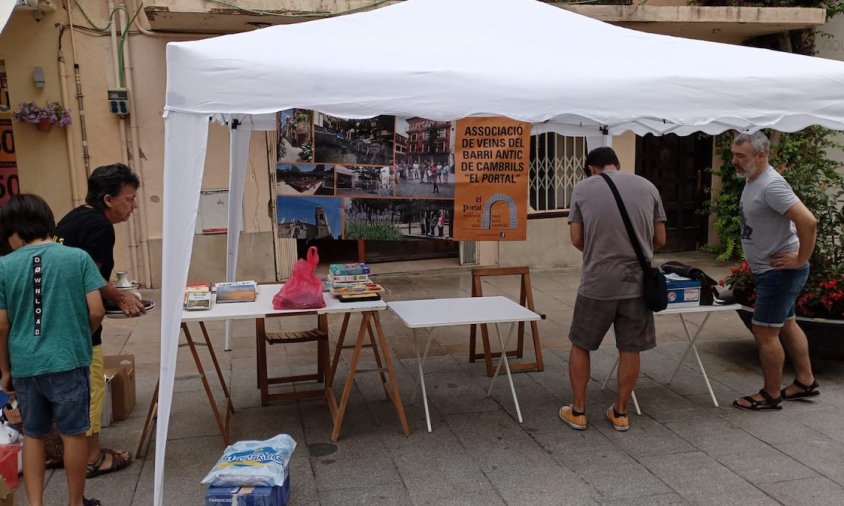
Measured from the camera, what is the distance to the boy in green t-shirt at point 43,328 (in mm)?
2680

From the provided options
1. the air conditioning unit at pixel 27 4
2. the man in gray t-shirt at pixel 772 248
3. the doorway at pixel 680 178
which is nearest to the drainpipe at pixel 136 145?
the air conditioning unit at pixel 27 4

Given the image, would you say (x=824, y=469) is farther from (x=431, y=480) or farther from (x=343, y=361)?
(x=343, y=361)

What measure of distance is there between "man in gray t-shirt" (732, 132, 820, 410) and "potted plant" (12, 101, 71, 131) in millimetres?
6895

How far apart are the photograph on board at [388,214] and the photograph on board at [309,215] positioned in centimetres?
7

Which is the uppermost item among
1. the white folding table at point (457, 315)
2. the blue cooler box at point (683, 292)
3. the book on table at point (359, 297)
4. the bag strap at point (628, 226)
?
the bag strap at point (628, 226)

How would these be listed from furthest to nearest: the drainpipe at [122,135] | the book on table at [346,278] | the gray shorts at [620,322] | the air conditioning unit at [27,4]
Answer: the drainpipe at [122,135] < the air conditioning unit at [27,4] < the book on table at [346,278] < the gray shorts at [620,322]

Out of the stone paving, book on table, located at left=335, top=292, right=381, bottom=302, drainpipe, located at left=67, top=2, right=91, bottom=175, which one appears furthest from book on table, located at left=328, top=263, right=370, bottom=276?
drainpipe, located at left=67, top=2, right=91, bottom=175

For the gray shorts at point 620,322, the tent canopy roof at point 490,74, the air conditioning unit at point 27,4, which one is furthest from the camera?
the air conditioning unit at point 27,4

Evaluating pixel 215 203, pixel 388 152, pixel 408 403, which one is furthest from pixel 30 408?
pixel 215 203

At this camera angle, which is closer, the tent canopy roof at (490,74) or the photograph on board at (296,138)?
the tent canopy roof at (490,74)

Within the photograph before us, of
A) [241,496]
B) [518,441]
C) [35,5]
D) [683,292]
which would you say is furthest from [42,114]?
[683,292]

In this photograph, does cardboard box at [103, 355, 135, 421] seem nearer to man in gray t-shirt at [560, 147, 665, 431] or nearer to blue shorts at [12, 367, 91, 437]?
blue shorts at [12, 367, 91, 437]

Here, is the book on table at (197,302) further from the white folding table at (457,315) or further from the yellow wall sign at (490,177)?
the yellow wall sign at (490,177)

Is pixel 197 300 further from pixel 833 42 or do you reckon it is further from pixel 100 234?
pixel 833 42
